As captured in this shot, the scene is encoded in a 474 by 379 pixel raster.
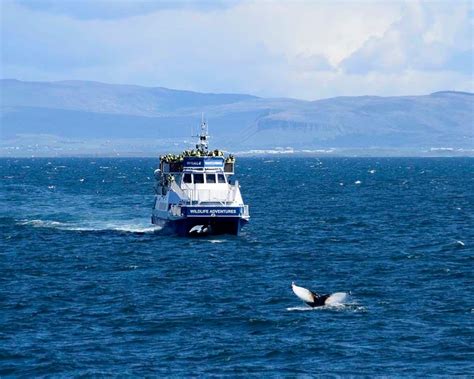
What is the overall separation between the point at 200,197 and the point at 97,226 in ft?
56.6

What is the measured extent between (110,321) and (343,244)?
34846 millimetres

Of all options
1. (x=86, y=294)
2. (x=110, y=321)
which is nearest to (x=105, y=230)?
(x=86, y=294)

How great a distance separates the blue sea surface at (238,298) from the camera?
4197 centimetres

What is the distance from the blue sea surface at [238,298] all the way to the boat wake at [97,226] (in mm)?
164

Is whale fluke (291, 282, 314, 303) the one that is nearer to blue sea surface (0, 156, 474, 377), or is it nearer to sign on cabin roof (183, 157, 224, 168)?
blue sea surface (0, 156, 474, 377)

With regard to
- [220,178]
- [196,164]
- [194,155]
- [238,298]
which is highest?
[194,155]

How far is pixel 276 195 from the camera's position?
149 metres

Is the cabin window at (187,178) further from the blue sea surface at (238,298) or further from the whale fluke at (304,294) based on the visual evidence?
the whale fluke at (304,294)

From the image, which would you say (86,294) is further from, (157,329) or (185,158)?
(185,158)

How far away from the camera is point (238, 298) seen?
55.2m

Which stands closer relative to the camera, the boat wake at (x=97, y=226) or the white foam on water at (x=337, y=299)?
the white foam on water at (x=337, y=299)

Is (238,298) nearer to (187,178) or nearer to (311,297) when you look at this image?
(311,297)

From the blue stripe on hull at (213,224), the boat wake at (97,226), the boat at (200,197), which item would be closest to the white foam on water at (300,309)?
the boat at (200,197)

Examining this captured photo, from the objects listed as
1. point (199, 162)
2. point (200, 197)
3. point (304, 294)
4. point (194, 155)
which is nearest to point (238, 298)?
point (304, 294)
